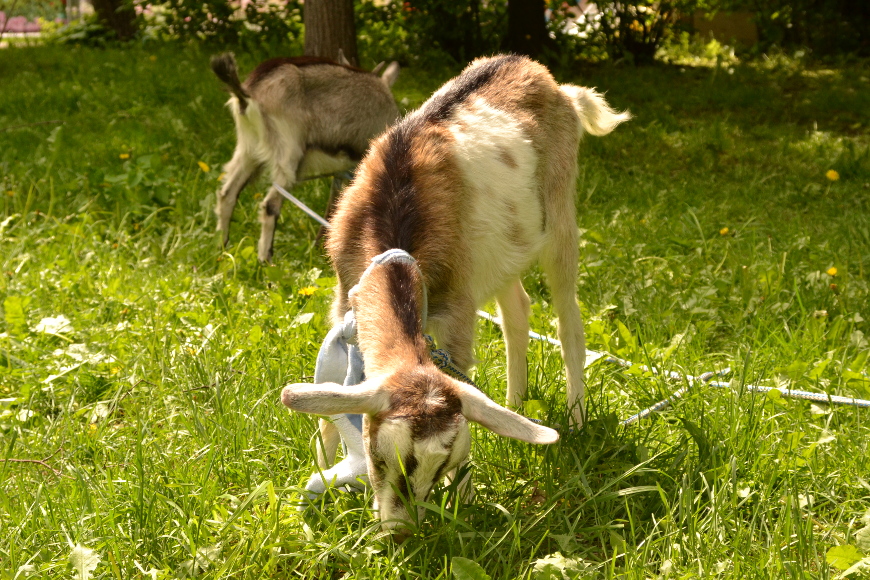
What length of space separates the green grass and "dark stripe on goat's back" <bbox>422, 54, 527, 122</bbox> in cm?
113

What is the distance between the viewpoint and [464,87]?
3.51 meters

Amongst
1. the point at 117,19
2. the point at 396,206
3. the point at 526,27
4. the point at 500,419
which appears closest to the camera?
the point at 500,419

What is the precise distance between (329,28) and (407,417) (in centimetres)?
625

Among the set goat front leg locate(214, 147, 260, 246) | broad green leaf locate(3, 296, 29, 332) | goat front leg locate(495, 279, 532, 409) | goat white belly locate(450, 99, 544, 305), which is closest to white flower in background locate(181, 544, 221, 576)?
goat white belly locate(450, 99, 544, 305)

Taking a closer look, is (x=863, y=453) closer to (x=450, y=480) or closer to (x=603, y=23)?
(x=450, y=480)

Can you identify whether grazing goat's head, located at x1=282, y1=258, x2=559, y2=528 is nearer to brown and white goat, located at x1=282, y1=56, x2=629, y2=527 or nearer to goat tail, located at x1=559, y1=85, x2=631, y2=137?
brown and white goat, located at x1=282, y1=56, x2=629, y2=527

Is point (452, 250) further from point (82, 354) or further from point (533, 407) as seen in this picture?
point (82, 354)

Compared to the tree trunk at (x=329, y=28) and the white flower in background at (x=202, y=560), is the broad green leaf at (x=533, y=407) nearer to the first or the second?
the white flower in background at (x=202, y=560)

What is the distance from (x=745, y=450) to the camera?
3004 mm

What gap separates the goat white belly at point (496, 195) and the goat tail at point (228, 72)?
2293 millimetres

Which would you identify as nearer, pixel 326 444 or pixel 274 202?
pixel 326 444

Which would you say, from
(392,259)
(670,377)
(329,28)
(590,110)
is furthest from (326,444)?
Result: (329,28)

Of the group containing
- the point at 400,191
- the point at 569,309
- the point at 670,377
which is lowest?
the point at 670,377

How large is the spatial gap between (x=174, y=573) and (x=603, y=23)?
10198 mm
